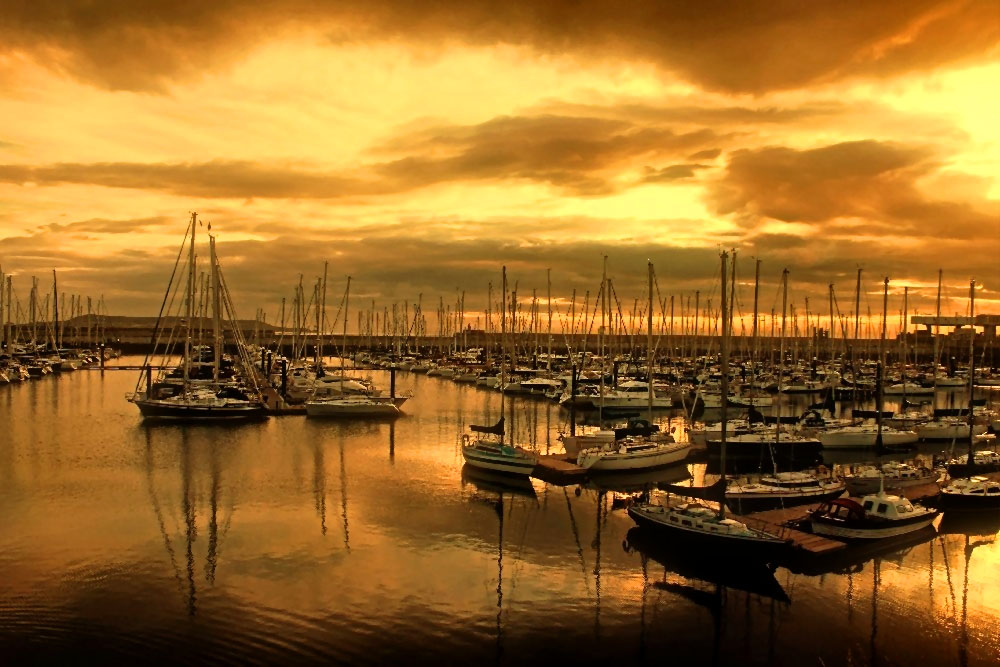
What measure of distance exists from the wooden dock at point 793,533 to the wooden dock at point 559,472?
11460 mm

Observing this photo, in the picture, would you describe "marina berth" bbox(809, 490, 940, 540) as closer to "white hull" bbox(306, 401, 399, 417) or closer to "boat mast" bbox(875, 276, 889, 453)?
"boat mast" bbox(875, 276, 889, 453)

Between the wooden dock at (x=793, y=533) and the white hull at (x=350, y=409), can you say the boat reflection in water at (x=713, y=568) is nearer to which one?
the wooden dock at (x=793, y=533)

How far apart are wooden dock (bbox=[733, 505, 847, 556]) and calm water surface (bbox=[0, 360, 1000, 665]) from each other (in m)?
0.87

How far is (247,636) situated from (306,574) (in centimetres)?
484

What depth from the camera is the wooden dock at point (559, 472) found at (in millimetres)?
42469

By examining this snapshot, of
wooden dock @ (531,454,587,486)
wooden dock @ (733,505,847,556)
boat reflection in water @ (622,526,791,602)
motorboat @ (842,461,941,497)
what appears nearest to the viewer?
boat reflection in water @ (622,526,791,602)

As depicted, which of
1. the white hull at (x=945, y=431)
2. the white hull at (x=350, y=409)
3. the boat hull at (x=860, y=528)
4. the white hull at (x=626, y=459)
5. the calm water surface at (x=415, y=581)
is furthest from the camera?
the white hull at (x=350, y=409)

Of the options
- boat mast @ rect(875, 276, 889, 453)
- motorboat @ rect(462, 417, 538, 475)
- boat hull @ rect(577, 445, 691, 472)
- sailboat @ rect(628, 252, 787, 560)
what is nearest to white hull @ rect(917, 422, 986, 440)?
boat mast @ rect(875, 276, 889, 453)

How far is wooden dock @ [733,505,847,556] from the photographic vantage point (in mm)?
28375

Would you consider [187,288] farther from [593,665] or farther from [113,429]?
[593,665]

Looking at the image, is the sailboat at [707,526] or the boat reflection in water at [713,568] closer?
the boat reflection in water at [713,568]

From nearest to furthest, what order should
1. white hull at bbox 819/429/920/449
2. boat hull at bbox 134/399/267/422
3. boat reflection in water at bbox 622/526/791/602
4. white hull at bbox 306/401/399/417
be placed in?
1. boat reflection in water at bbox 622/526/791/602
2. white hull at bbox 819/429/920/449
3. boat hull at bbox 134/399/267/422
4. white hull at bbox 306/401/399/417

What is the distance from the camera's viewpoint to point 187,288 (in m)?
73.7

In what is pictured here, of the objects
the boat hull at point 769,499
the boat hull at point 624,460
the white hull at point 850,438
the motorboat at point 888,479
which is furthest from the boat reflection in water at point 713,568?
the white hull at point 850,438
